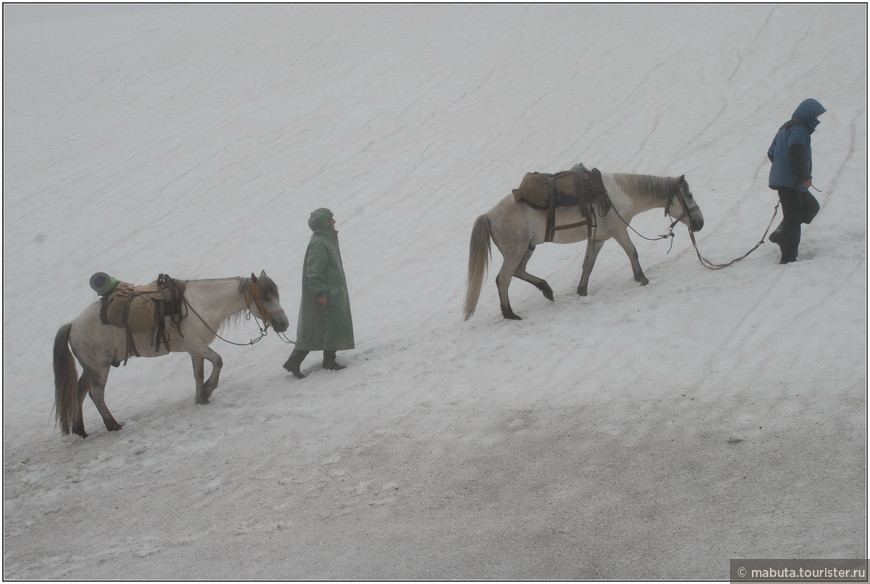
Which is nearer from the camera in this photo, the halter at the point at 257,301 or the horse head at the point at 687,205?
the halter at the point at 257,301

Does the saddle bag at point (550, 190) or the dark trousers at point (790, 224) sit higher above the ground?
the saddle bag at point (550, 190)

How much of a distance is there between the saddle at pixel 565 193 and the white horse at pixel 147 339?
2975mm

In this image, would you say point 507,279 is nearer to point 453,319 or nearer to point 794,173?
point 453,319

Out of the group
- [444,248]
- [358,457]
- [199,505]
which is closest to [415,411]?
[358,457]

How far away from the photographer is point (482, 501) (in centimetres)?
597

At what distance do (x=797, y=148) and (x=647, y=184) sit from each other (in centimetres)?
165

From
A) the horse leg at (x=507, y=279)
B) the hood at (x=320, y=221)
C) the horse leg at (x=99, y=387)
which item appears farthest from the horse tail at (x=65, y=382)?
the horse leg at (x=507, y=279)

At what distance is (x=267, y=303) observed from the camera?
863 cm

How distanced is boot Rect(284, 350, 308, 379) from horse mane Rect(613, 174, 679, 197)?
13.3 ft

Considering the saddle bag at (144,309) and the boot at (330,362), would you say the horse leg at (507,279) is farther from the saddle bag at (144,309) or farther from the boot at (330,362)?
the saddle bag at (144,309)

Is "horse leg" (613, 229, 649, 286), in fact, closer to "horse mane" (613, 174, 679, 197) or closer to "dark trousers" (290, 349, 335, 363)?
"horse mane" (613, 174, 679, 197)

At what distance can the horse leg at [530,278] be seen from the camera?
32.2 feet

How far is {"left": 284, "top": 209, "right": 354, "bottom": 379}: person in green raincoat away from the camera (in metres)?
8.98

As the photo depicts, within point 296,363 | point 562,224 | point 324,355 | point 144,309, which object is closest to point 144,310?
point 144,309
